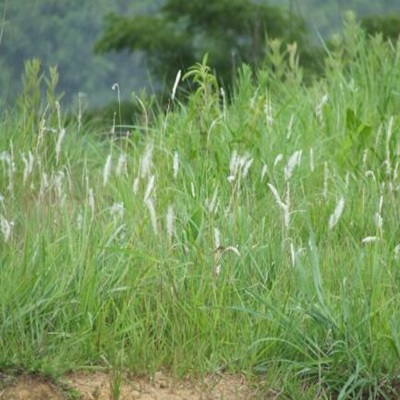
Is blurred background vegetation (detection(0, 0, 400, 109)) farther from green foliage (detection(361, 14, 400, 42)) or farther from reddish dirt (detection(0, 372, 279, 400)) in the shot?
reddish dirt (detection(0, 372, 279, 400))

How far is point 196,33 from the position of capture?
42.0ft

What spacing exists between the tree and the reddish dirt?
7.90m

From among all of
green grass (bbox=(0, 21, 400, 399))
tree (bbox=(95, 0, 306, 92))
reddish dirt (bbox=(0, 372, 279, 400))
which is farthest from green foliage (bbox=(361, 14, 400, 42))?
reddish dirt (bbox=(0, 372, 279, 400))

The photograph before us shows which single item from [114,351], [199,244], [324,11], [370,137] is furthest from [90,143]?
[324,11]

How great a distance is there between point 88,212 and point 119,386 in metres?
1.15

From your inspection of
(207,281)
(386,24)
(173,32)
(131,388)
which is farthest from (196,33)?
(131,388)

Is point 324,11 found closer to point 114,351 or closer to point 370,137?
point 370,137

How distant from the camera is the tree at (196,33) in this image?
12008 mm

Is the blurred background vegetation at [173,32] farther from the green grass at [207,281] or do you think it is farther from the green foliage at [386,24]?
the green grass at [207,281]

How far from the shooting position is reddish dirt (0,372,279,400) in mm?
3801

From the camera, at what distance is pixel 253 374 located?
404 cm

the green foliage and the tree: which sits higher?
the green foliage

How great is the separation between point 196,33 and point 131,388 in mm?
9212

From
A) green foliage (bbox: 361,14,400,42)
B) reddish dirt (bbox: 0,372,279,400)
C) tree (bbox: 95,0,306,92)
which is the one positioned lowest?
tree (bbox: 95,0,306,92)
